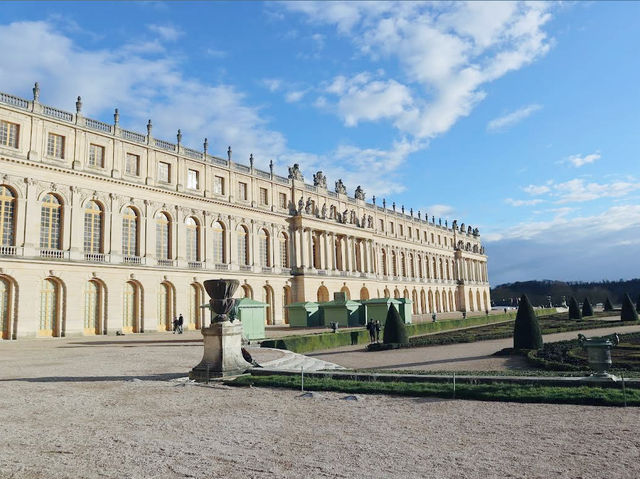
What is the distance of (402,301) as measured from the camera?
139 feet

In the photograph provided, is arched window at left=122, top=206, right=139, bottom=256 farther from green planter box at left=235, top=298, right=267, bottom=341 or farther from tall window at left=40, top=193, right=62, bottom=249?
green planter box at left=235, top=298, right=267, bottom=341

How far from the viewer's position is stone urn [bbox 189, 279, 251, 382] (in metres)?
14.0

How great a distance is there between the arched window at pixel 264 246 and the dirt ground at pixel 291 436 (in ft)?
124

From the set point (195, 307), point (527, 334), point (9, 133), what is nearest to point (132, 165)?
point (9, 133)

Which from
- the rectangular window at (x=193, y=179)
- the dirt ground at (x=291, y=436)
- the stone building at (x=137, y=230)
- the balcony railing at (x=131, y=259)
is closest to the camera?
the dirt ground at (x=291, y=436)

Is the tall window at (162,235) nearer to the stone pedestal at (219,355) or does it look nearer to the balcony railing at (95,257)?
the balcony railing at (95,257)

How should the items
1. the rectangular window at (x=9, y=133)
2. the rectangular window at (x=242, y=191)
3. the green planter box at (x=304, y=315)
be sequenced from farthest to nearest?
the rectangular window at (x=242, y=191) < the green planter box at (x=304, y=315) < the rectangular window at (x=9, y=133)

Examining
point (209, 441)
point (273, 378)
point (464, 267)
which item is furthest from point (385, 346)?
point (464, 267)

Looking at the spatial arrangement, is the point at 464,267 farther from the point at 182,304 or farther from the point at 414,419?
the point at 414,419

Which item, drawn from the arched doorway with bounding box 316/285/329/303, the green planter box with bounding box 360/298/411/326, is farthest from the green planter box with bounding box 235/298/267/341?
the arched doorway with bounding box 316/285/329/303

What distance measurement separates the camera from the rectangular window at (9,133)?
1219 inches

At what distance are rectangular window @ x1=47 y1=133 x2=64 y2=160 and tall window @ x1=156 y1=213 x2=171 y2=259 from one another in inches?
340

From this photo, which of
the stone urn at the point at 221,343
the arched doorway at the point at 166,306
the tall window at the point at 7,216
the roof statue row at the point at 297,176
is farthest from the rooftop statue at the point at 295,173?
the stone urn at the point at 221,343

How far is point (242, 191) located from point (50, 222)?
63.6 feet
